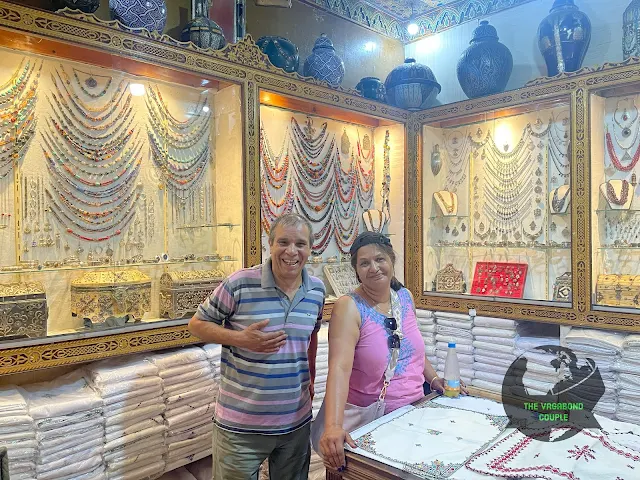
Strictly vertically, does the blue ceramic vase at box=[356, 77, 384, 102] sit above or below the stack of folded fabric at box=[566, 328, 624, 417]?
above

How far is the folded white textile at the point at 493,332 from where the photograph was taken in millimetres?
3986

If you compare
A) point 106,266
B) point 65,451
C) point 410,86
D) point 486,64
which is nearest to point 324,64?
point 410,86

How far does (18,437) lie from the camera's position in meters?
2.41

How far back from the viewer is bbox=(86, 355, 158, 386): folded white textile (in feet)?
9.11

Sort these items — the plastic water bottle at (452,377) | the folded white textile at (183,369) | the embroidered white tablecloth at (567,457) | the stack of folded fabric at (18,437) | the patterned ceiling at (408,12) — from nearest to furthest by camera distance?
the embroidered white tablecloth at (567,457), the plastic water bottle at (452,377), the stack of folded fabric at (18,437), the folded white textile at (183,369), the patterned ceiling at (408,12)

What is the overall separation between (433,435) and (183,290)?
1.96 m

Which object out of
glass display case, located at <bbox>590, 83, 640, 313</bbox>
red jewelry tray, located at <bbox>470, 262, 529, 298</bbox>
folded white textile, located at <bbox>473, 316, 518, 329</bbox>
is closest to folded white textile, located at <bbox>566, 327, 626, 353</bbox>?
glass display case, located at <bbox>590, 83, 640, 313</bbox>

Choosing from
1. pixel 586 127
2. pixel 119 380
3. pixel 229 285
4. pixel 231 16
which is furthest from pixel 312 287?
pixel 586 127

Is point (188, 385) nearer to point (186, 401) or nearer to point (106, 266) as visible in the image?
point (186, 401)

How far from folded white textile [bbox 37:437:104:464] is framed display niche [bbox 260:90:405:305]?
1.76m

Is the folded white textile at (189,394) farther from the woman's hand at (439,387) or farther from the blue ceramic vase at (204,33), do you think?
the blue ceramic vase at (204,33)

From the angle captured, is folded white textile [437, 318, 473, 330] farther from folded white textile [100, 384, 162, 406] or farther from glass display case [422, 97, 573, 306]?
folded white textile [100, 384, 162, 406]

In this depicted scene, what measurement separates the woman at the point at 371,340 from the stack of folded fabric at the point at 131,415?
55.4 inches

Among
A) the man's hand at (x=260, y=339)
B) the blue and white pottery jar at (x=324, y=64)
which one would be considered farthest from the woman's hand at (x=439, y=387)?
the blue and white pottery jar at (x=324, y=64)
